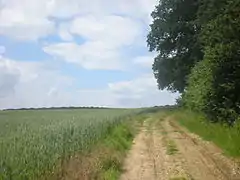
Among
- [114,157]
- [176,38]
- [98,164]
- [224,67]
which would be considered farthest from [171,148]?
[176,38]

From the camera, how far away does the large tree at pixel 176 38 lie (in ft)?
172

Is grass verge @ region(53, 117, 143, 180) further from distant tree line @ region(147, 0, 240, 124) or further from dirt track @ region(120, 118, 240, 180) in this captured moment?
distant tree line @ region(147, 0, 240, 124)

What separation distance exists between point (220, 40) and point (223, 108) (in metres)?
3.56

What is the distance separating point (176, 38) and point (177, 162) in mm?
36957

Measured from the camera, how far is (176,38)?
5559cm

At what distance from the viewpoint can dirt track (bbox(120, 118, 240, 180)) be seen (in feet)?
55.2

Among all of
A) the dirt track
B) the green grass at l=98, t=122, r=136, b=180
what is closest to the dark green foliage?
the dirt track

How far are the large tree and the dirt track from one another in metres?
24.5

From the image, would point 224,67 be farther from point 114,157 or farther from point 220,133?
point 114,157

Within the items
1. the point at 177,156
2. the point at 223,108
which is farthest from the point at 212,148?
the point at 223,108

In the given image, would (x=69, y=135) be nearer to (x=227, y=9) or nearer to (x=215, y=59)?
(x=215, y=59)

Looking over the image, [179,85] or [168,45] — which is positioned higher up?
[168,45]

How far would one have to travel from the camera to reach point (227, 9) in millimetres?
28469

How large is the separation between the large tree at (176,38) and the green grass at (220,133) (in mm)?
16021
